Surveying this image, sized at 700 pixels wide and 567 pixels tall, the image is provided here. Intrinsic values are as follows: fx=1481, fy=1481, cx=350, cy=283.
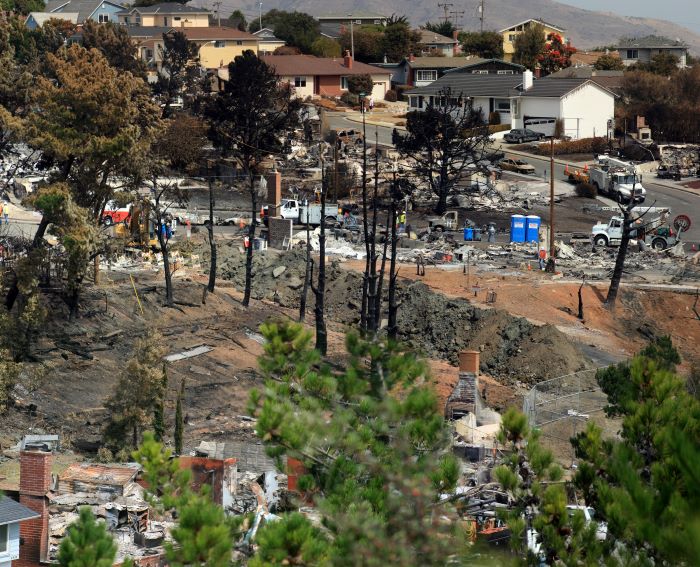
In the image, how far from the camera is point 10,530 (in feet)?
68.7

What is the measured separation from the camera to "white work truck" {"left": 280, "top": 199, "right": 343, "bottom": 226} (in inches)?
2270

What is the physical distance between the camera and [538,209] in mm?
64875

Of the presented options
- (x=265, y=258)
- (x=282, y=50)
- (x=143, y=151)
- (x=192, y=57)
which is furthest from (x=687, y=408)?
(x=282, y=50)

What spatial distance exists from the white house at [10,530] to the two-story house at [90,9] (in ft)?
345

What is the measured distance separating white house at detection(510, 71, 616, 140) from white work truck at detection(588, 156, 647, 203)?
10.1 m

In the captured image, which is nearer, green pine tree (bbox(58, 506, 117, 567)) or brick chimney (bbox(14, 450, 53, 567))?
green pine tree (bbox(58, 506, 117, 567))

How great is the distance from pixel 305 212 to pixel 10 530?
37.5 metres

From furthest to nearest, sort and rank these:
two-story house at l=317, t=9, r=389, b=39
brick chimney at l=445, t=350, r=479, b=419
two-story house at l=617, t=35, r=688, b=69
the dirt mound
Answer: two-story house at l=317, t=9, r=389, b=39
two-story house at l=617, t=35, r=688, b=69
the dirt mound
brick chimney at l=445, t=350, r=479, b=419

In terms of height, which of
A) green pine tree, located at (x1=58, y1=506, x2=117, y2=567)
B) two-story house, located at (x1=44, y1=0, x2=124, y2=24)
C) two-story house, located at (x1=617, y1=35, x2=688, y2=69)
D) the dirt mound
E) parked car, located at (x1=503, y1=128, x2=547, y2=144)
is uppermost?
two-story house, located at (x1=44, y1=0, x2=124, y2=24)

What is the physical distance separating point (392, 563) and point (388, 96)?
8899 cm

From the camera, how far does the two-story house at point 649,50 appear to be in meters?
112

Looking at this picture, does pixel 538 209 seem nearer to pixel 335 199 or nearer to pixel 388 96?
pixel 335 199

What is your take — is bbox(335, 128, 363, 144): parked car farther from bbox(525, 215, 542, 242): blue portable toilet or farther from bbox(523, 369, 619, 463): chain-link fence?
bbox(523, 369, 619, 463): chain-link fence

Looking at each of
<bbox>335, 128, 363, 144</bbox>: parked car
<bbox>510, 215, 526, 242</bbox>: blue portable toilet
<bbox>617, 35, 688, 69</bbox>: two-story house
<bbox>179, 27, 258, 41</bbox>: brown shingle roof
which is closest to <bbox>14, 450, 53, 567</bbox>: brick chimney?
Result: <bbox>510, 215, 526, 242</bbox>: blue portable toilet
